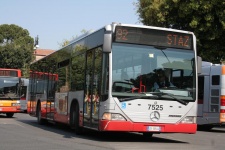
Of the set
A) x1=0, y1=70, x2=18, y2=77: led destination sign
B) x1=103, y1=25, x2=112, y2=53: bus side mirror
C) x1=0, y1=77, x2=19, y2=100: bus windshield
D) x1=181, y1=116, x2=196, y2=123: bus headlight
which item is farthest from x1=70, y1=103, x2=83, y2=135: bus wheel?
x1=0, y1=70, x2=18, y2=77: led destination sign

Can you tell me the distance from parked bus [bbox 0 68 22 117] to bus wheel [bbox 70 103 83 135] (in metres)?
11.4

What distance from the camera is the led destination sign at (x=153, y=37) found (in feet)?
40.7

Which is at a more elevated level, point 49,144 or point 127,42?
point 127,42

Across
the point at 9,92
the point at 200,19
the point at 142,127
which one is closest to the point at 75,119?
the point at 142,127

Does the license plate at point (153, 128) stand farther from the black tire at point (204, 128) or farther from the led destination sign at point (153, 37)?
the black tire at point (204, 128)

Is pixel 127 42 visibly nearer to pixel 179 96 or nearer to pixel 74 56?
pixel 179 96

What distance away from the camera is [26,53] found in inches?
2665

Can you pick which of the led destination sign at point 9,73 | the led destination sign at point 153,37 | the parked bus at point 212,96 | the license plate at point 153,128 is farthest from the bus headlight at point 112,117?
the led destination sign at point 9,73

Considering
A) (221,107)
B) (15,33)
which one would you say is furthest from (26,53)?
(221,107)

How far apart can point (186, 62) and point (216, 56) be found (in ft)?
48.1

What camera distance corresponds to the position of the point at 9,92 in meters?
25.9

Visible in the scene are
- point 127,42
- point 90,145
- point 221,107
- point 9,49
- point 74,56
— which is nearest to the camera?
point 90,145

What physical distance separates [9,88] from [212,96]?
11843mm

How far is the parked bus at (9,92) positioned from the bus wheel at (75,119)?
11.4 meters
